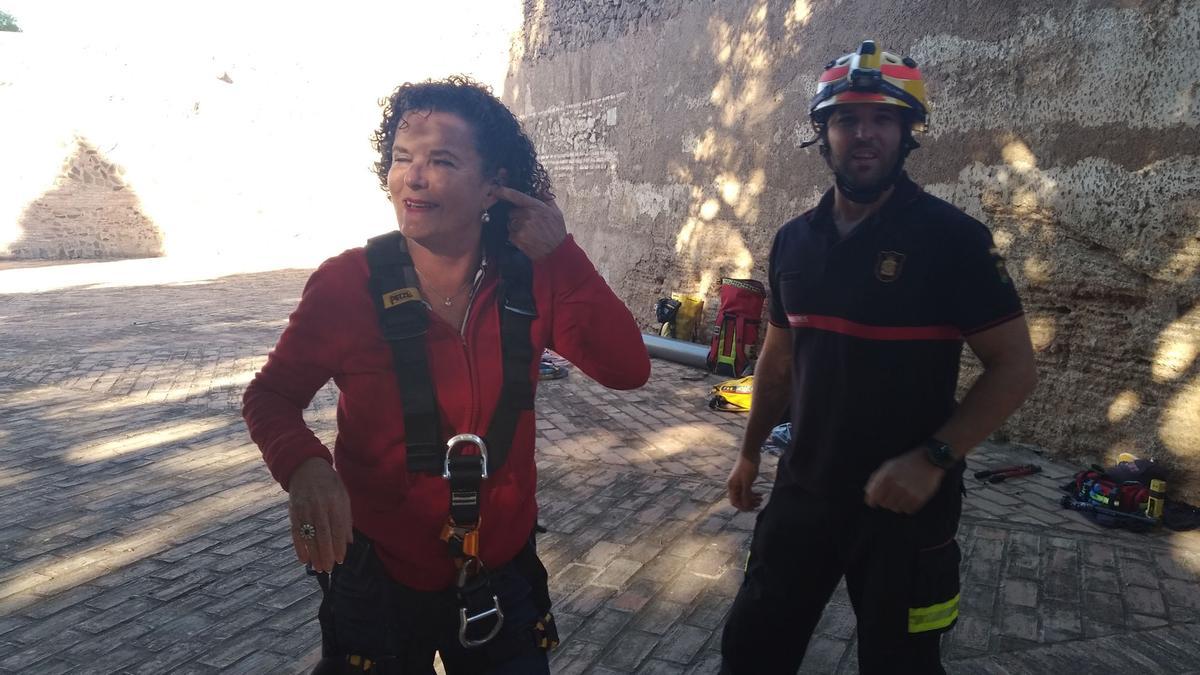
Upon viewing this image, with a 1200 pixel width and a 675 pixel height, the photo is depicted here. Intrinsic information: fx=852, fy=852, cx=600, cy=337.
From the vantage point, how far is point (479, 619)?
1.78 meters

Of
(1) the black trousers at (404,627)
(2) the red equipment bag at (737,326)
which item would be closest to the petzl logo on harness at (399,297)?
(1) the black trousers at (404,627)

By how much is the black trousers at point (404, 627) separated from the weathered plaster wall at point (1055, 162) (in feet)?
14.7

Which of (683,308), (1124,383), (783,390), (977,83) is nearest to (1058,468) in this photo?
(1124,383)

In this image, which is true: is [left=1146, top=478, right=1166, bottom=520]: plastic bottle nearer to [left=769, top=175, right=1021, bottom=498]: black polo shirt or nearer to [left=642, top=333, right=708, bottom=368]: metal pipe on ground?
[left=769, top=175, right=1021, bottom=498]: black polo shirt

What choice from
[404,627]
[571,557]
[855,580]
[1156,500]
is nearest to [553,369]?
[571,557]

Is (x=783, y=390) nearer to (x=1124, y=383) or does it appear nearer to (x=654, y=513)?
(x=654, y=513)

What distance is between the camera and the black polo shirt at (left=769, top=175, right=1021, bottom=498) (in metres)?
2.01

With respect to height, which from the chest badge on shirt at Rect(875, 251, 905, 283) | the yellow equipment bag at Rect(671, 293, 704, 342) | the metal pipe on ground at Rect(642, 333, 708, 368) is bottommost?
the metal pipe on ground at Rect(642, 333, 708, 368)

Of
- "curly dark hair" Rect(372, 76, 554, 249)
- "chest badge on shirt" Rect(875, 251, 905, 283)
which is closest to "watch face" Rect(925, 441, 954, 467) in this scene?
"chest badge on shirt" Rect(875, 251, 905, 283)

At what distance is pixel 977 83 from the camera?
5758mm

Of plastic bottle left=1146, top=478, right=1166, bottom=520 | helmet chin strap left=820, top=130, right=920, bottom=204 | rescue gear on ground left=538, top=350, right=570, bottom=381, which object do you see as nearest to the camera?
helmet chin strap left=820, top=130, right=920, bottom=204

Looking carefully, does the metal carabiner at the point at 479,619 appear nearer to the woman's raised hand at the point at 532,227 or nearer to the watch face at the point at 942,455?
the woman's raised hand at the point at 532,227

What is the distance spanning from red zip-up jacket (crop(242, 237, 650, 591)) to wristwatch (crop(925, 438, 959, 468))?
0.94 m

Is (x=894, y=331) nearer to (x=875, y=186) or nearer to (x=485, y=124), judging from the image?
(x=875, y=186)
